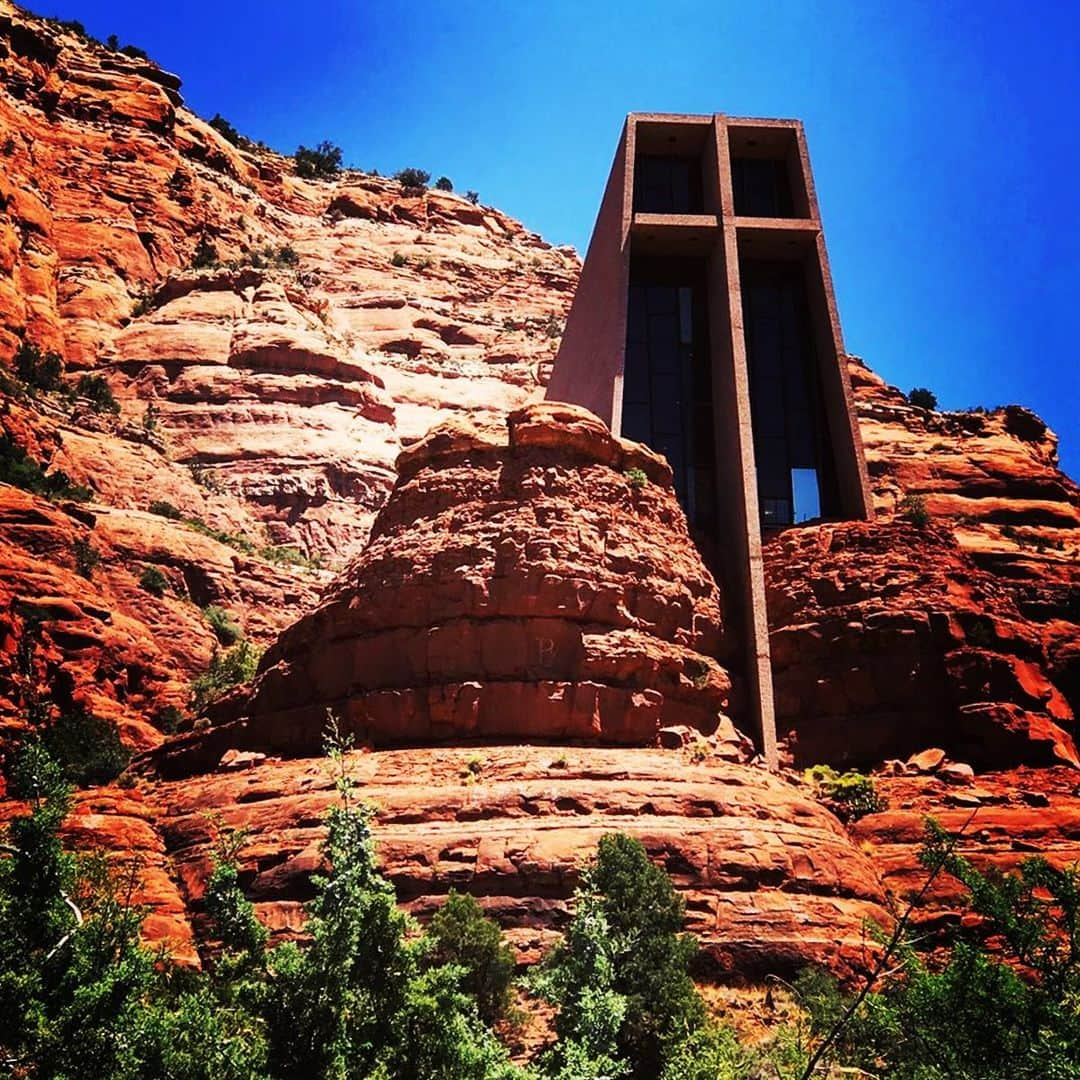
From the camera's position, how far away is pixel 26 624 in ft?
81.6

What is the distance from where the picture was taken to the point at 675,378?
32.7 m

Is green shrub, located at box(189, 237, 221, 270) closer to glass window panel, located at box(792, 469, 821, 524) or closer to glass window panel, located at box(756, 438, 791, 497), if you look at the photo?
glass window panel, located at box(756, 438, 791, 497)

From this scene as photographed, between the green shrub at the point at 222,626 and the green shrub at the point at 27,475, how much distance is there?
545cm

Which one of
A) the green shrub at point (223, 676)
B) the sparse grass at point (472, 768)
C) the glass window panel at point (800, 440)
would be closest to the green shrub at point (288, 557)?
the green shrub at point (223, 676)

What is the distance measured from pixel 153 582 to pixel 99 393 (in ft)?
58.4

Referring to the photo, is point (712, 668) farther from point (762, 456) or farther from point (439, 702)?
point (762, 456)

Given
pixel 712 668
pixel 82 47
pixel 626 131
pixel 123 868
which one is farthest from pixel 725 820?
pixel 82 47

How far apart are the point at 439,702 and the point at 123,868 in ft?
20.6

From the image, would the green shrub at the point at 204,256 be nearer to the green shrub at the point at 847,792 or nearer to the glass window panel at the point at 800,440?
the glass window panel at the point at 800,440

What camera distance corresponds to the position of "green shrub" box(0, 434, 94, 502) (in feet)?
103

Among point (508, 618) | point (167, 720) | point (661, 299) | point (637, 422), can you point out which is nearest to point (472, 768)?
point (508, 618)

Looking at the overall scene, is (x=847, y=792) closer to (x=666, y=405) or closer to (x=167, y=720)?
(x=666, y=405)

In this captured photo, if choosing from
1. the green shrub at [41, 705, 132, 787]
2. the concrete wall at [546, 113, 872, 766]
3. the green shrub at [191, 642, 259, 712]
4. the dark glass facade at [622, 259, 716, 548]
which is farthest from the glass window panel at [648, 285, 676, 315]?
the green shrub at [41, 705, 132, 787]

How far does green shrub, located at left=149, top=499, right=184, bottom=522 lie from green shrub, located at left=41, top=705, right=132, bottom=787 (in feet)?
54.3
